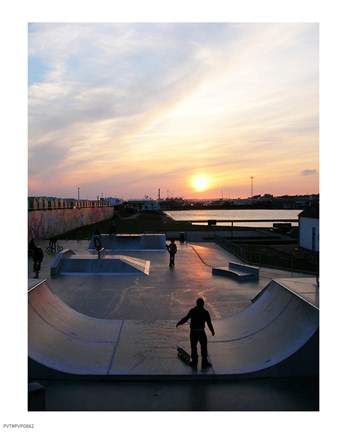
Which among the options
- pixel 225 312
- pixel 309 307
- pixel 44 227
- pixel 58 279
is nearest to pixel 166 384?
pixel 309 307

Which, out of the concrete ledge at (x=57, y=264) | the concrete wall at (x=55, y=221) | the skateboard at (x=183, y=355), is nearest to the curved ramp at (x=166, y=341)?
the skateboard at (x=183, y=355)

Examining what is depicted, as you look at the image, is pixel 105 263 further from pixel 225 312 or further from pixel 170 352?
pixel 170 352

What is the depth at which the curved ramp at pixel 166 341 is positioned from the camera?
6555mm

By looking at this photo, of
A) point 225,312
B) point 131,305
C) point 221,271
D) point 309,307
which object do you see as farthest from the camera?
point 221,271

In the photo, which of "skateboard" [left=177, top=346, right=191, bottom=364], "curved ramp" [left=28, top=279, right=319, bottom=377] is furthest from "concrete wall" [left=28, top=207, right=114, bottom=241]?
"skateboard" [left=177, top=346, right=191, bottom=364]

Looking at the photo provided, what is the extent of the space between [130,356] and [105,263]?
1087cm

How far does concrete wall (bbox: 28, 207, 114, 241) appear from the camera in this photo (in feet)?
113

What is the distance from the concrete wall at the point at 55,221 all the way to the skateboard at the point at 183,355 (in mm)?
28492

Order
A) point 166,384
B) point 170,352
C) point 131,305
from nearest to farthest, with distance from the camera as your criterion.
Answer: point 166,384
point 170,352
point 131,305

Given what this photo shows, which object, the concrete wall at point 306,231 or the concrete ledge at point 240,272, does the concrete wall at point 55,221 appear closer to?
the concrete ledge at point 240,272

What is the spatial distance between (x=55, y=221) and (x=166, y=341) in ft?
116

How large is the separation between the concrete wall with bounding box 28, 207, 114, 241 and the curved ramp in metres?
26.5

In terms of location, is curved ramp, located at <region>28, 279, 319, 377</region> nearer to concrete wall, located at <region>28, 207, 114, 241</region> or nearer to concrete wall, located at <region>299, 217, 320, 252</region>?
concrete wall, located at <region>299, 217, 320, 252</region>

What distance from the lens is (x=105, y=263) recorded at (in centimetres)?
1788
